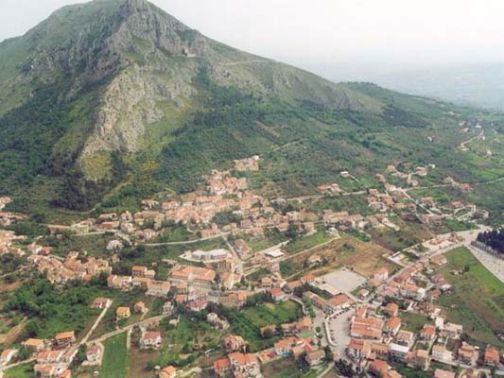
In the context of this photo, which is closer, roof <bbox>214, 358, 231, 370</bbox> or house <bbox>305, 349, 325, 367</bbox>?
roof <bbox>214, 358, 231, 370</bbox>

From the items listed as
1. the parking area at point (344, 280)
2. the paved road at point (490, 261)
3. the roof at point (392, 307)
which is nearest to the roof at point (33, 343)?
the parking area at point (344, 280)

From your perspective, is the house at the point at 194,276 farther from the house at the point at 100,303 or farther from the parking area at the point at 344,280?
the parking area at the point at 344,280

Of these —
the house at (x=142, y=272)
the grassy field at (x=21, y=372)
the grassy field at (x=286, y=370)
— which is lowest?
the grassy field at (x=286, y=370)

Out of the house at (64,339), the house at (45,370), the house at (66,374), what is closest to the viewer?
the house at (66,374)

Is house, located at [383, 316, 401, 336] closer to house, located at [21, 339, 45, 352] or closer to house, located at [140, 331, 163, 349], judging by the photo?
house, located at [140, 331, 163, 349]

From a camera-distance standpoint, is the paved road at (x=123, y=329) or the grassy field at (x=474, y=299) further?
the grassy field at (x=474, y=299)

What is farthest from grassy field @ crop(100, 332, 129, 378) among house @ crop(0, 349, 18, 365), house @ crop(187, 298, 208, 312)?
house @ crop(0, 349, 18, 365)

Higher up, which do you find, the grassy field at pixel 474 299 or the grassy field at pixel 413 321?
the grassy field at pixel 474 299
